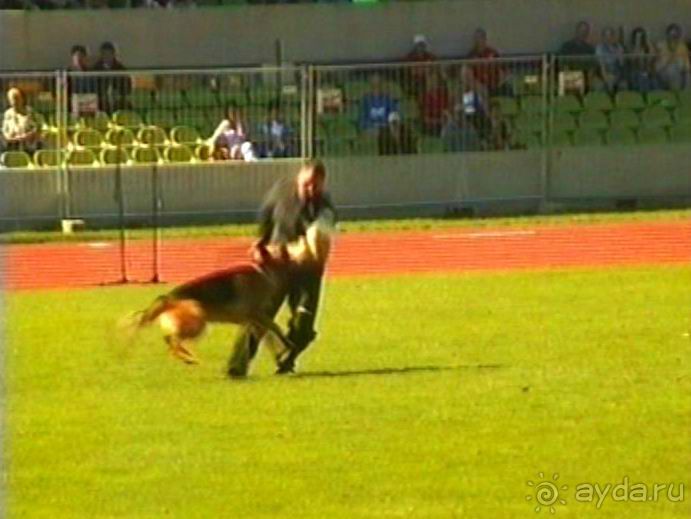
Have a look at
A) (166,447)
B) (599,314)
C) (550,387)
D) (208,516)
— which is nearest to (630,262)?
(599,314)

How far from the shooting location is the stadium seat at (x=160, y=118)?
102ft

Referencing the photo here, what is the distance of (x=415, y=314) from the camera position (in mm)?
20906

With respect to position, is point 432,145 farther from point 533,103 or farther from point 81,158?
point 81,158

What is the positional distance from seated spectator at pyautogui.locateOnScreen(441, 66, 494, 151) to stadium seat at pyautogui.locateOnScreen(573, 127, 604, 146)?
137cm

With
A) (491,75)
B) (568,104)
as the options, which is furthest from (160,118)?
(568,104)

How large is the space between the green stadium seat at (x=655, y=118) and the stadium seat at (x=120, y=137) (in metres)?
7.51

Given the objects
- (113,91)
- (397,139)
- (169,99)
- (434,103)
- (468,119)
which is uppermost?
(113,91)

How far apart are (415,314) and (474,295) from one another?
1.75 metres

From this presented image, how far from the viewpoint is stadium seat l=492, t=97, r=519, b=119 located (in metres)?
31.9

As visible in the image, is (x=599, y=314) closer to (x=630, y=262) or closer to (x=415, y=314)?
(x=415, y=314)

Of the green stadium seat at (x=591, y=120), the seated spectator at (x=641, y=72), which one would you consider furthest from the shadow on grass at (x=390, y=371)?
the seated spectator at (x=641, y=72)

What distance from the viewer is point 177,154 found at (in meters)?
31.5

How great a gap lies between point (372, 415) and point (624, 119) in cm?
2016

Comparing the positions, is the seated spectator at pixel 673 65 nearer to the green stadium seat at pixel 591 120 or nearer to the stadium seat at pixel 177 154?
the green stadium seat at pixel 591 120
